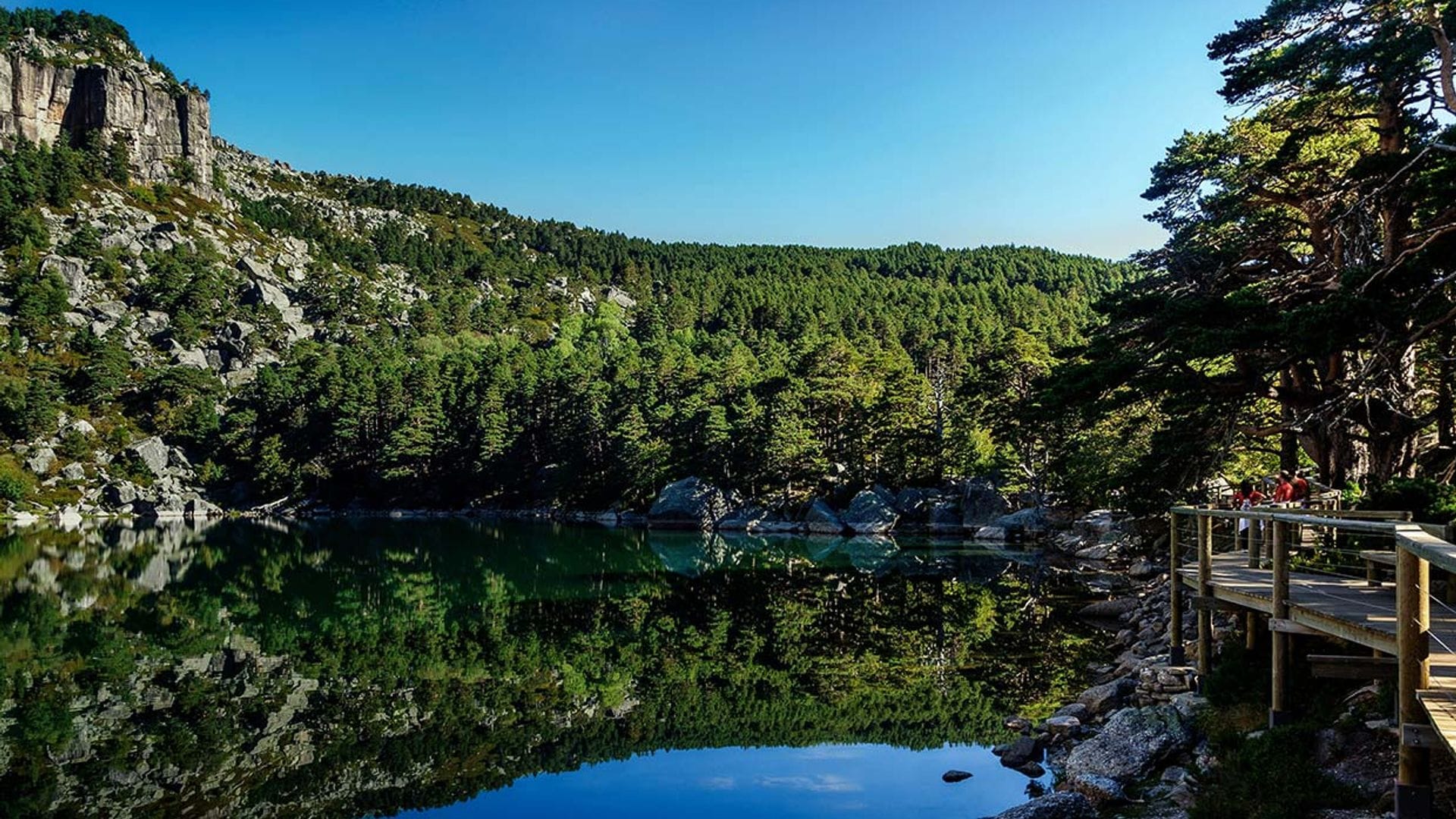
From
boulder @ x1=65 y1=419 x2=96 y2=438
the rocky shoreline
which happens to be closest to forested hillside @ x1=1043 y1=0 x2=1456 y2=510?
the rocky shoreline

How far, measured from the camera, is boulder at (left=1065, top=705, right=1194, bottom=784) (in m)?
11.2

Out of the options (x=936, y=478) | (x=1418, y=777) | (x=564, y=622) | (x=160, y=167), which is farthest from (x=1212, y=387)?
(x=160, y=167)

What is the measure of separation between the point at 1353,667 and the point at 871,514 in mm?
52825

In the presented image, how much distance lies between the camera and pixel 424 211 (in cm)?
19862

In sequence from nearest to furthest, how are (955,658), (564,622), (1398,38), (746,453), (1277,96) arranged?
1. (1398,38)
2. (1277,96)
3. (955,658)
4. (564,622)
5. (746,453)

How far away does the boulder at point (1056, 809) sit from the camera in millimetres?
10203

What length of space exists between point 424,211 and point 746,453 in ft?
500

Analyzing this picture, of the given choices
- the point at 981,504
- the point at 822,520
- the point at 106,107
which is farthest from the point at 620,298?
the point at 981,504

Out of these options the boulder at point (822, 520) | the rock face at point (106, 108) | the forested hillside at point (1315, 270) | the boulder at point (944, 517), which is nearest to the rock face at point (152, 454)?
the boulder at point (822, 520)

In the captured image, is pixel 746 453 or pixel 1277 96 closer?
pixel 1277 96

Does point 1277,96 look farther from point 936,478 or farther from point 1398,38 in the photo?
point 936,478

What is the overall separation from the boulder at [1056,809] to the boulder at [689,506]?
5792 cm

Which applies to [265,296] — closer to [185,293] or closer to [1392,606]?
[185,293]

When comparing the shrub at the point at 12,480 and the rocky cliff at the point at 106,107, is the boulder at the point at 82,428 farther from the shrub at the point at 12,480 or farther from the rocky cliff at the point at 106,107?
the rocky cliff at the point at 106,107
